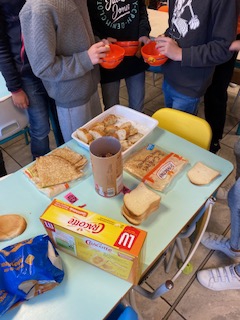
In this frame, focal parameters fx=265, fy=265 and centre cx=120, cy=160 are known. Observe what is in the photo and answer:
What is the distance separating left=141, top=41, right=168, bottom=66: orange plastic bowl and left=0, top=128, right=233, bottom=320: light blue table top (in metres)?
0.33

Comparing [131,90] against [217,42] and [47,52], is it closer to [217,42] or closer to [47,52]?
[217,42]

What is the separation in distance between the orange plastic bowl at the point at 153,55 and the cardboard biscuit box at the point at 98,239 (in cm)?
79

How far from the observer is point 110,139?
80cm

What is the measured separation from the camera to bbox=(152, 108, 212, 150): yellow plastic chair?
1.12 meters

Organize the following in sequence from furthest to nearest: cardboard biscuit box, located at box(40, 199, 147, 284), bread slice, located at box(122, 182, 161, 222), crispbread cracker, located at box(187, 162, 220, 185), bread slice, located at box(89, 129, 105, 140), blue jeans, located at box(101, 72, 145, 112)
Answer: blue jeans, located at box(101, 72, 145, 112), bread slice, located at box(89, 129, 105, 140), crispbread cracker, located at box(187, 162, 220, 185), bread slice, located at box(122, 182, 161, 222), cardboard biscuit box, located at box(40, 199, 147, 284)

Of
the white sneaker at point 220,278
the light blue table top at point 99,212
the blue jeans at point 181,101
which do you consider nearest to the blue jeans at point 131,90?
the blue jeans at point 181,101

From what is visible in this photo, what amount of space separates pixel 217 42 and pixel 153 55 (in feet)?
0.93

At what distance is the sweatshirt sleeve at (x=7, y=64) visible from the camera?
1153mm

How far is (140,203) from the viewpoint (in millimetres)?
775

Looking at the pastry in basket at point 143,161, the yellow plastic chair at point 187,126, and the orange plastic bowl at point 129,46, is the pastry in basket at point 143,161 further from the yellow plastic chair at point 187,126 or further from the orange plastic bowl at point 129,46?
the orange plastic bowl at point 129,46

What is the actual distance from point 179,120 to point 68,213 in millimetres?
729

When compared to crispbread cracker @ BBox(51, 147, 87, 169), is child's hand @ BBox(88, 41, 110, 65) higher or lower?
higher

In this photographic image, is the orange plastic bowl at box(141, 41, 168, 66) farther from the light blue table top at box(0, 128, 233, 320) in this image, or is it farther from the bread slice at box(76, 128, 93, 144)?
the bread slice at box(76, 128, 93, 144)

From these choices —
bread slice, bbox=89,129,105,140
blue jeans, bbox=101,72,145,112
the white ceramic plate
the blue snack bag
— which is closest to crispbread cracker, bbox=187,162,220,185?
the white ceramic plate
